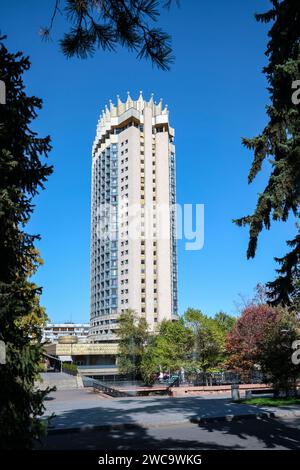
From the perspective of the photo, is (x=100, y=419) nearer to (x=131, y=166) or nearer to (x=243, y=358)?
(x=243, y=358)

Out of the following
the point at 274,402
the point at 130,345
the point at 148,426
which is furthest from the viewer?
the point at 130,345

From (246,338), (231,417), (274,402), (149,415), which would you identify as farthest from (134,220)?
(231,417)

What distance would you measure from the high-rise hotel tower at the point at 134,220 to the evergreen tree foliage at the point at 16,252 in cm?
8934

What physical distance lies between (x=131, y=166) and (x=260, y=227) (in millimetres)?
97386

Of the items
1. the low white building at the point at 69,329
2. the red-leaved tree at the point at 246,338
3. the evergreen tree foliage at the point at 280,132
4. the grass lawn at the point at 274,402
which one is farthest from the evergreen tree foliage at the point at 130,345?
the low white building at the point at 69,329

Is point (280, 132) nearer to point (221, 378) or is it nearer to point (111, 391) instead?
point (111, 391)

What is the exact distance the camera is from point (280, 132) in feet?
35.3

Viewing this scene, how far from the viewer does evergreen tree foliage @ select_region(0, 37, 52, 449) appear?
6.94 metres

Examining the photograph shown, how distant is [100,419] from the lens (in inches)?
699

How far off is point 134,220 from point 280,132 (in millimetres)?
93684

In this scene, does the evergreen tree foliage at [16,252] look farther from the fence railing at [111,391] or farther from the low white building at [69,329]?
the low white building at [69,329]

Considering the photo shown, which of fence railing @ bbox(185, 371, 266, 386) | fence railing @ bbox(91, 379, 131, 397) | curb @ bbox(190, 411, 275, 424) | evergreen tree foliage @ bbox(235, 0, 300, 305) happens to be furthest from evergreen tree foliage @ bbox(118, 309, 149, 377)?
evergreen tree foliage @ bbox(235, 0, 300, 305)

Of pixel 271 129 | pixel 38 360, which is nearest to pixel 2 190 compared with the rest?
pixel 38 360

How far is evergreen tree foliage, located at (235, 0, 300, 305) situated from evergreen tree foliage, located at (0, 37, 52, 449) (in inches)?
195
